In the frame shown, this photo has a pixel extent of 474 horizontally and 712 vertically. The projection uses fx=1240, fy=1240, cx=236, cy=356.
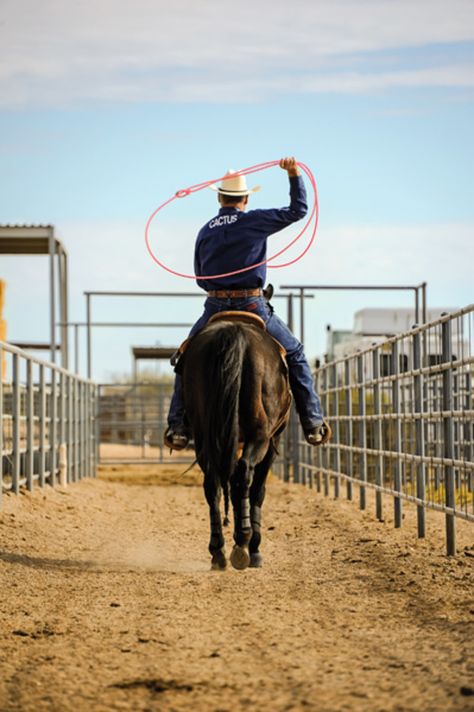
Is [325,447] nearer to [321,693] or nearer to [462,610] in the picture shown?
[462,610]

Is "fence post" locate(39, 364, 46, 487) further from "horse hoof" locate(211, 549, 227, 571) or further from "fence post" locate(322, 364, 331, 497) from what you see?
"horse hoof" locate(211, 549, 227, 571)

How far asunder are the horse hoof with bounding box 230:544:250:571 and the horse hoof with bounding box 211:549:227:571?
222 millimetres

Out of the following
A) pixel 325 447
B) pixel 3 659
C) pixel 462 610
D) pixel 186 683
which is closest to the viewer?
pixel 186 683

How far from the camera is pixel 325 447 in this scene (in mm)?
15398

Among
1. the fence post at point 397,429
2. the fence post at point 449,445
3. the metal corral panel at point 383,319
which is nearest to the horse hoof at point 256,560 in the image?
the fence post at point 449,445

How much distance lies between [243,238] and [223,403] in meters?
1.25

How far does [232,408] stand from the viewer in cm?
698

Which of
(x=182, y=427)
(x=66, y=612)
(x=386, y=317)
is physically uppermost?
(x=386, y=317)

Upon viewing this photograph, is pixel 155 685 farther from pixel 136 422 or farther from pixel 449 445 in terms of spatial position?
pixel 136 422

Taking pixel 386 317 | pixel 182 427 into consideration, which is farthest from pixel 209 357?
pixel 386 317

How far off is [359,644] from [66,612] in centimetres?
165

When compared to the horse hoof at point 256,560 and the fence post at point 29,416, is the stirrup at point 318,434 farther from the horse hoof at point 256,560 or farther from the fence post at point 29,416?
the fence post at point 29,416

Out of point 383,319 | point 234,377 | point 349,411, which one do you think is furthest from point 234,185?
point 383,319

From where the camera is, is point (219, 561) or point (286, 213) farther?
point (286, 213)
